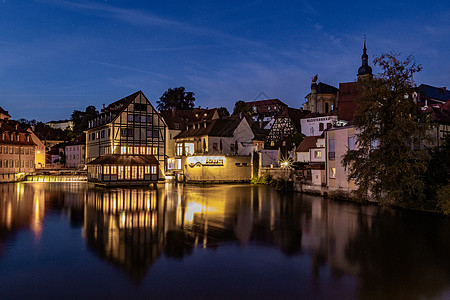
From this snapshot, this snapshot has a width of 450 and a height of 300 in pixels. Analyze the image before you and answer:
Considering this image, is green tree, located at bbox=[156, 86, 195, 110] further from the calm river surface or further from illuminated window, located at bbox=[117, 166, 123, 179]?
the calm river surface

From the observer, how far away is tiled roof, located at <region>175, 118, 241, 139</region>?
5022cm

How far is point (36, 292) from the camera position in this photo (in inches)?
372

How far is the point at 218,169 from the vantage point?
48.2 meters

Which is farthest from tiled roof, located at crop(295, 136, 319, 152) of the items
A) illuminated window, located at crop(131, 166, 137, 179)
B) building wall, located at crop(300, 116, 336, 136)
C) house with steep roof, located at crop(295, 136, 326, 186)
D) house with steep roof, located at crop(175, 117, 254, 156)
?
illuminated window, located at crop(131, 166, 137, 179)

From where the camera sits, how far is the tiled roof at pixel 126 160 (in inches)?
1583

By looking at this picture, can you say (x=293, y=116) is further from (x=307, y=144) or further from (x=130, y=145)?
(x=130, y=145)

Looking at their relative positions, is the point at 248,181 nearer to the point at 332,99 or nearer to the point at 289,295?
the point at 332,99

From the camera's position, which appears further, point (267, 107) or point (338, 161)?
point (267, 107)

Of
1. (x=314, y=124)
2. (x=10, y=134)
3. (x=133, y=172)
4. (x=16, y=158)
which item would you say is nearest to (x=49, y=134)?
(x=10, y=134)

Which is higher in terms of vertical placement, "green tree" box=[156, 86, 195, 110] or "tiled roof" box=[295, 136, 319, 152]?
"green tree" box=[156, 86, 195, 110]

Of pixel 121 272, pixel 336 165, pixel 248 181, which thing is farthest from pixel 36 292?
pixel 248 181

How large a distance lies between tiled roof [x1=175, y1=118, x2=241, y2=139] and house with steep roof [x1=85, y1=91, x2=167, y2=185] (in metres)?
7.01

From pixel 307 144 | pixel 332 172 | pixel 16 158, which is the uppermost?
pixel 307 144

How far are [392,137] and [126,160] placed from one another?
91.5 feet
